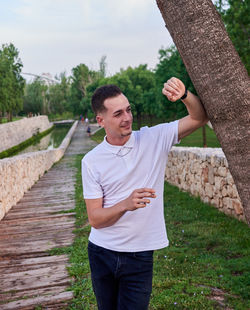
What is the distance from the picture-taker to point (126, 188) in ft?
6.99

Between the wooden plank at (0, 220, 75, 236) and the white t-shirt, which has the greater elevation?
the white t-shirt

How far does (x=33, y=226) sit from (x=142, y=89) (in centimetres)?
3694

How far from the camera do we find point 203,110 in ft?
6.52

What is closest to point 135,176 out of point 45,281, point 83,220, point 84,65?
point 45,281

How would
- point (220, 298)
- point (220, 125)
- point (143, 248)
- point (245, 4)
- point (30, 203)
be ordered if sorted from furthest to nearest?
point (245, 4) → point (30, 203) → point (220, 298) → point (143, 248) → point (220, 125)

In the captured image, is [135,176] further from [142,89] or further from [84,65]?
[84,65]

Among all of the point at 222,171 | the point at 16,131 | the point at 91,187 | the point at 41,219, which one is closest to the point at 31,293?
the point at 91,187

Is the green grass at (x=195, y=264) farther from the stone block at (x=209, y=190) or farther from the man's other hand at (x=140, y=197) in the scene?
the man's other hand at (x=140, y=197)

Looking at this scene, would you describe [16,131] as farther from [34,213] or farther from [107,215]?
[107,215]

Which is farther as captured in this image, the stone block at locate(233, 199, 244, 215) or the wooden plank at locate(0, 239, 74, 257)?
the stone block at locate(233, 199, 244, 215)

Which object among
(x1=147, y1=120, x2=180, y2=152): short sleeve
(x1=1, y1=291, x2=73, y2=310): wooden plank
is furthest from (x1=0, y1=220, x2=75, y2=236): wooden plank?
(x1=147, y1=120, x2=180, y2=152): short sleeve

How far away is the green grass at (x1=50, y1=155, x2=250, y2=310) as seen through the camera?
12.3 ft

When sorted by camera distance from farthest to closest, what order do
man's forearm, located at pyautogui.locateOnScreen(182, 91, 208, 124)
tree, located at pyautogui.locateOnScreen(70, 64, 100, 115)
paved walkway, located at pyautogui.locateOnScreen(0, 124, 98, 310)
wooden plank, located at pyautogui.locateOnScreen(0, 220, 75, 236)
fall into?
tree, located at pyautogui.locateOnScreen(70, 64, 100, 115) → wooden plank, located at pyautogui.locateOnScreen(0, 220, 75, 236) → paved walkway, located at pyautogui.locateOnScreen(0, 124, 98, 310) → man's forearm, located at pyautogui.locateOnScreen(182, 91, 208, 124)

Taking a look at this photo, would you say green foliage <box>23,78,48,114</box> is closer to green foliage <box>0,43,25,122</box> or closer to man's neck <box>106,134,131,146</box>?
green foliage <box>0,43,25,122</box>
